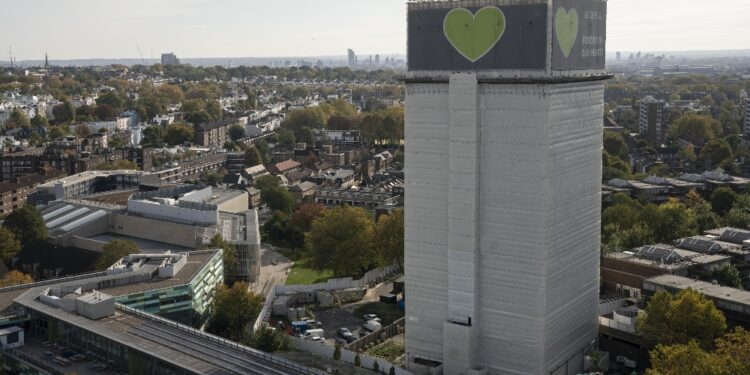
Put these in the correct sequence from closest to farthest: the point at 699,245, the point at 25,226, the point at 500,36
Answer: the point at 500,36
the point at 699,245
the point at 25,226

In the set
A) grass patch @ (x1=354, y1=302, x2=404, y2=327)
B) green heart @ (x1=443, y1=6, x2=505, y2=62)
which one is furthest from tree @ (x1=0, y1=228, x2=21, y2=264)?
green heart @ (x1=443, y1=6, x2=505, y2=62)

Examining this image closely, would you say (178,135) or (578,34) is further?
(178,135)

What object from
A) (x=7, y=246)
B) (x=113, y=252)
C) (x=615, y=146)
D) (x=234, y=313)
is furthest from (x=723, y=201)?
(x=7, y=246)

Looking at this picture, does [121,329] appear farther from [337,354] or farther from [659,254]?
[659,254]

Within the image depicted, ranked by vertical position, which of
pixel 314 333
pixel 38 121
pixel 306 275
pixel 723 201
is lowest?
pixel 306 275

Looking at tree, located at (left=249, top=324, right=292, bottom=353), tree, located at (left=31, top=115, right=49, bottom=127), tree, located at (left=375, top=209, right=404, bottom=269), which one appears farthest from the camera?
tree, located at (left=31, top=115, right=49, bottom=127)

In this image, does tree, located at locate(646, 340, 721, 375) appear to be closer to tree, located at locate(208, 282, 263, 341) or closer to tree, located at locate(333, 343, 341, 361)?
tree, located at locate(333, 343, 341, 361)

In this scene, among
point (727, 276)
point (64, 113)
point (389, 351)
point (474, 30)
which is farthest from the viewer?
point (64, 113)

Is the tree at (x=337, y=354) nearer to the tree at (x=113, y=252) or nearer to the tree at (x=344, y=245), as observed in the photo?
the tree at (x=344, y=245)
